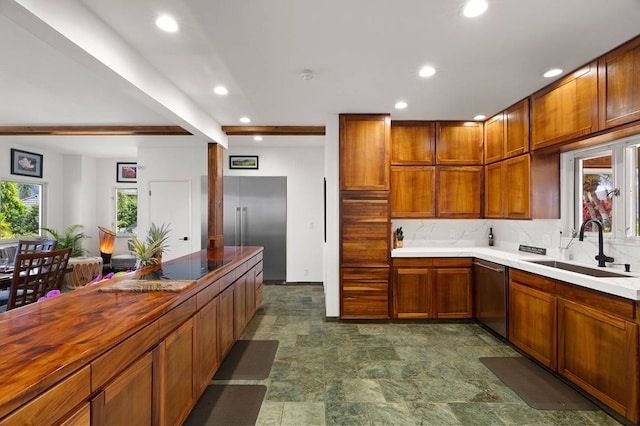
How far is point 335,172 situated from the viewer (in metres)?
3.89

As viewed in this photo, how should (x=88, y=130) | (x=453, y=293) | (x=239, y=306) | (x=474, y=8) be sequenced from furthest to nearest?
(x=88, y=130) < (x=453, y=293) < (x=239, y=306) < (x=474, y=8)

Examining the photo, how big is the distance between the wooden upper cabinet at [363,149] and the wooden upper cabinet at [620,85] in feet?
6.45

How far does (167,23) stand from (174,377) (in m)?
2.19

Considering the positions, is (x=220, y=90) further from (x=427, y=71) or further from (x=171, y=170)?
(x=171, y=170)

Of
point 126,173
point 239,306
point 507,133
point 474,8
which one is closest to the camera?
point 474,8

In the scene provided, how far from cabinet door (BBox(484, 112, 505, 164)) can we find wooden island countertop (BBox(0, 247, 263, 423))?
11.9ft

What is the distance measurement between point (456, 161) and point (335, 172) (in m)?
1.64

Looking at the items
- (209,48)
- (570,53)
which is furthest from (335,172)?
(570,53)

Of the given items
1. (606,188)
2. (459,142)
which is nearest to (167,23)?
(459,142)

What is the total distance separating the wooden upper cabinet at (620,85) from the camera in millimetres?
2158

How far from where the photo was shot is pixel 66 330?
125 centimetres

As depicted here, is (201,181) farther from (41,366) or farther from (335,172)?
(41,366)

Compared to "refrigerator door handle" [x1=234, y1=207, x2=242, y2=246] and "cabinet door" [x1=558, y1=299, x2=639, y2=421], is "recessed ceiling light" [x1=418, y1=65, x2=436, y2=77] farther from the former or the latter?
"refrigerator door handle" [x1=234, y1=207, x2=242, y2=246]

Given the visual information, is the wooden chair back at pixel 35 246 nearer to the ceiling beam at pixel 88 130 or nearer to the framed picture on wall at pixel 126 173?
the ceiling beam at pixel 88 130
